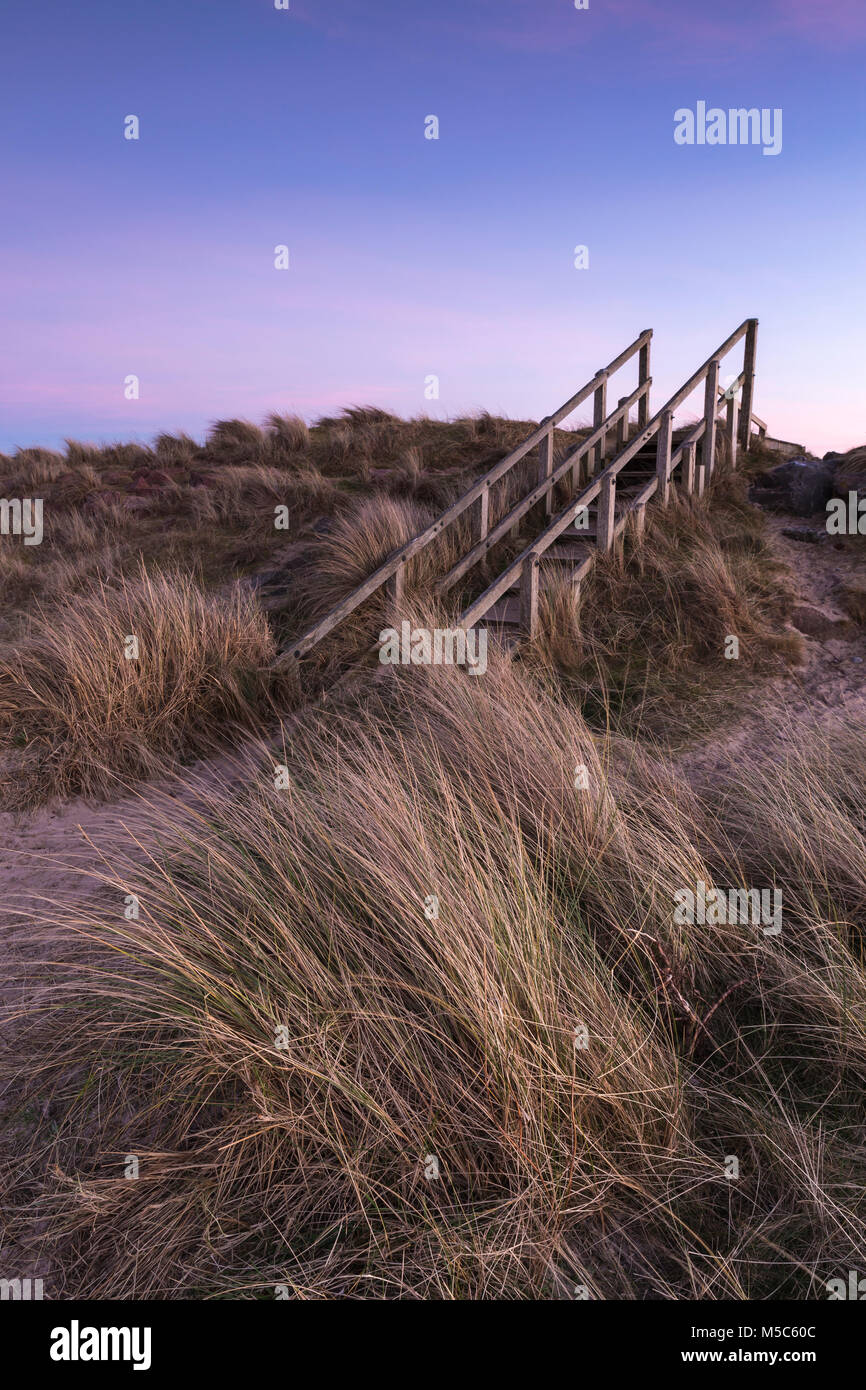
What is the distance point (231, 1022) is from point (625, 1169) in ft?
4.27

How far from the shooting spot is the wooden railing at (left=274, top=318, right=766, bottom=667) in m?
7.32

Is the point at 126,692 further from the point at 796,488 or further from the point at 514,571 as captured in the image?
the point at 796,488

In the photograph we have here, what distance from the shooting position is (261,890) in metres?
3.33

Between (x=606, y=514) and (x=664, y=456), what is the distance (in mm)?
1740

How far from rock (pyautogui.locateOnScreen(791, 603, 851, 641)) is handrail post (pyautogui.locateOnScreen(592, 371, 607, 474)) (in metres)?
3.82

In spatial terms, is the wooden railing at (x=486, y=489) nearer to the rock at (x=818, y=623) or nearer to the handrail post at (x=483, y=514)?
the handrail post at (x=483, y=514)

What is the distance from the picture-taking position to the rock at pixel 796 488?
424 inches

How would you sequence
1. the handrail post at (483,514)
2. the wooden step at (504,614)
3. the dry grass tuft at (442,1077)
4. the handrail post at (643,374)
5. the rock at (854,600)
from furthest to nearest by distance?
1. the handrail post at (643,374)
2. the handrail post at (483,514)
3. the rock at (854,600)
4. the wooden step at (504,614)
5. the dry grass tuft at (442,1077)

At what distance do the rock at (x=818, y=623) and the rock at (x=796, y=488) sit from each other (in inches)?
122

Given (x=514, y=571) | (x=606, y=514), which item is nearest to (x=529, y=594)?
(x=514, y=571)

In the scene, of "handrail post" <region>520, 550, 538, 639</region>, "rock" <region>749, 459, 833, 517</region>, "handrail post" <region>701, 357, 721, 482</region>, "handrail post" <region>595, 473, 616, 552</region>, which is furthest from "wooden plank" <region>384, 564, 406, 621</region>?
"rock" <region>749, 459, 833, 517</region>

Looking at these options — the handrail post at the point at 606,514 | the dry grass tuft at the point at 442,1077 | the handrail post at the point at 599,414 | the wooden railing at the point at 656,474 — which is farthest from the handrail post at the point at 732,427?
the dry grass tuft at the point at 442,1077

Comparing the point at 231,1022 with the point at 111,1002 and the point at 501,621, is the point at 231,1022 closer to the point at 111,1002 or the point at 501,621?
the point at 111,1002

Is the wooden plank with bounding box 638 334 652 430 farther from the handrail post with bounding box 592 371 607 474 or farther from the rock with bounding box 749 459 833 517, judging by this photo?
the rock with bounding box 749 459 833 517
